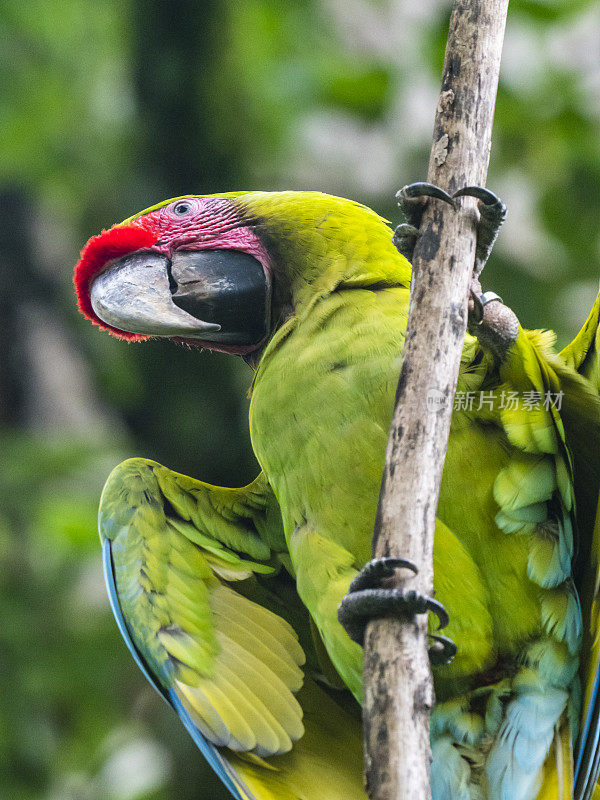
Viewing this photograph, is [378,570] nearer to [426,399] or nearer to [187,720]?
[426,399]

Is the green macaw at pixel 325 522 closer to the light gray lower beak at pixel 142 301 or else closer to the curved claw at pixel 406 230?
the light gray lower beak at pixel 142 301

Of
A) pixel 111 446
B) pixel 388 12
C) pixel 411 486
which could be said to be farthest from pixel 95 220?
pixel 411 486

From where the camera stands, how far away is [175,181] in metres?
2.76

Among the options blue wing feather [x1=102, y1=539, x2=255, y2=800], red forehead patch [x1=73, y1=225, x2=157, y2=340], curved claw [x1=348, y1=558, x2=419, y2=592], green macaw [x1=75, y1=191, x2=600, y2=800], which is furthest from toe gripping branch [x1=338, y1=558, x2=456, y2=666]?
red forehead patch [x1=73, y1=225, x2=157, y2=340]

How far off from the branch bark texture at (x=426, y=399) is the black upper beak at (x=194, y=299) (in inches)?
22.0

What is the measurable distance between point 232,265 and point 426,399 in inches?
27.9

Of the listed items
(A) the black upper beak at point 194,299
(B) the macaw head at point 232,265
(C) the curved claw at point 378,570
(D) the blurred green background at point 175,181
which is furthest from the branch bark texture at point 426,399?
(D) the blurred green background at point 175,181

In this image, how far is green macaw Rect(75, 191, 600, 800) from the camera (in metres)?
1.37

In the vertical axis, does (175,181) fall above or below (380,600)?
Result: above

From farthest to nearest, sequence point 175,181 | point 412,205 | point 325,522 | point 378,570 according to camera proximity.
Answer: point 175,181 < point 325,522 < point 412,205 < point 378,570

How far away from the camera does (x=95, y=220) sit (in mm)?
3234

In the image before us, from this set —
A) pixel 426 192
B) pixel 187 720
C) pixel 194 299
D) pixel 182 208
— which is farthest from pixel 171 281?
pixel 187 720

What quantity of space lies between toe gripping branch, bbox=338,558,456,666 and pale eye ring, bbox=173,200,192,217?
91 cm

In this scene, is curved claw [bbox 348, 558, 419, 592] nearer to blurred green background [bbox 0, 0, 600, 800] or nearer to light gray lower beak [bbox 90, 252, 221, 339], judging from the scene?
light gray lower beak [bbox 90, 252, 221, 339]
